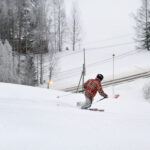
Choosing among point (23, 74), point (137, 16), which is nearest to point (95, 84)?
point (23, 74)

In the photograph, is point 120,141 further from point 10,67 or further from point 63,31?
point 63,31

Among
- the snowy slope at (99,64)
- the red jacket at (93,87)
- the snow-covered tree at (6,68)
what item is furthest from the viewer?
the snowy slope at (99,64)

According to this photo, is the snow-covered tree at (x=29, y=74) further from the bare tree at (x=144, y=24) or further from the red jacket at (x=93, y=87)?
the bare tree at (x=144, y=24)

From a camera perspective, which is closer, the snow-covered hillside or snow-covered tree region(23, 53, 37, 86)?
snow-covered tree region(23, 53, 37, 86)

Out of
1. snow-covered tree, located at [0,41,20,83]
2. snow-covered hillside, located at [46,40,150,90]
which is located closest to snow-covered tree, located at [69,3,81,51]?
snow-covered hillside, located at [46,40,150,90]

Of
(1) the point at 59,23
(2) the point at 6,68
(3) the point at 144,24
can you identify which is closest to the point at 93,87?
(2) the point at 6,68

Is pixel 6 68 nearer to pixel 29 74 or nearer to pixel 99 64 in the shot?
pixel 29 74

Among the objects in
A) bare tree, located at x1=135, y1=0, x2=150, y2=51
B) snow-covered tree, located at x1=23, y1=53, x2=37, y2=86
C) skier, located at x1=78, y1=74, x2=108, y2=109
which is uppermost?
bare tree, located at x1=135, y1=0, x2=150, y2=51

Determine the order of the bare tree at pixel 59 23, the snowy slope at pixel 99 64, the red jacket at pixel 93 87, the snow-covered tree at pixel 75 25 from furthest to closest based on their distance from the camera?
the snow-covered tree at pixel 75 25 < the bare tree at pixel 59 23 < the snowy slope at pixel 99 64 < the red jacket at pixel 93 87

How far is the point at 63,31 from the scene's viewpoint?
37625mm

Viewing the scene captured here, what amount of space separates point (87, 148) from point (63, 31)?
3650 centimetres

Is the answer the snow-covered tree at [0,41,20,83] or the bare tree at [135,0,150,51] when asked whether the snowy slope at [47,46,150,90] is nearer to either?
the bare tree at [135,0,150,51]

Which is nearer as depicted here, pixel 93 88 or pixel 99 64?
pixel 93 88

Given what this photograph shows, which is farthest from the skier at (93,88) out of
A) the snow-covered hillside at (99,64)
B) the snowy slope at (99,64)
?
the snowy slope at (99,64)
